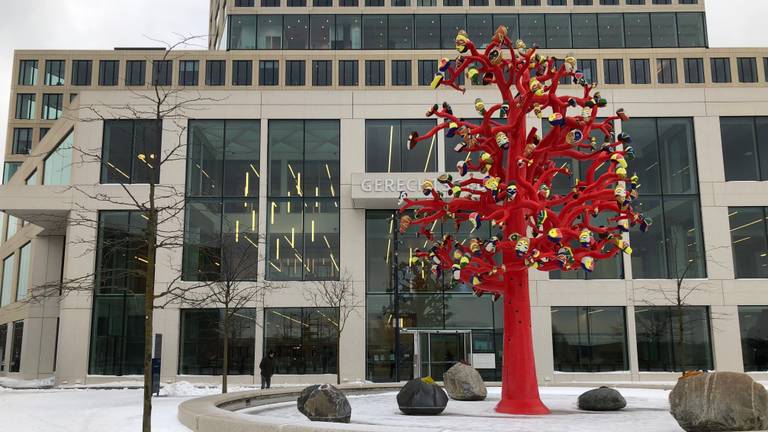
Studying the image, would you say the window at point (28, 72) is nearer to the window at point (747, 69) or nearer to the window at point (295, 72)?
the window at point (295, 72)

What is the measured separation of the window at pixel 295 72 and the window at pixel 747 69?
2876 centimetres

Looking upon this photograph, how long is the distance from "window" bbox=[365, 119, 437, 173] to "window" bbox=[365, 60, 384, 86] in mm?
6002

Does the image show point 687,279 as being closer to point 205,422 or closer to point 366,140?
point 366,140

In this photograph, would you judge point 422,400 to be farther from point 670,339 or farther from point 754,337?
point 754,337

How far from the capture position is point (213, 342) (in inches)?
1305

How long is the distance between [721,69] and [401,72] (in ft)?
64.8

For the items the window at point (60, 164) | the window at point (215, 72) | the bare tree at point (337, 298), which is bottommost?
the bare tree at point (337, 298)

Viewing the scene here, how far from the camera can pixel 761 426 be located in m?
10.2

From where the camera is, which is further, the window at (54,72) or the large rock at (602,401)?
the window at (54,72)

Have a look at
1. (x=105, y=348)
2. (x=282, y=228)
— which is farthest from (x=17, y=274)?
(x=282, y=228)

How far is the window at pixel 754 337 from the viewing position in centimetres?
3341

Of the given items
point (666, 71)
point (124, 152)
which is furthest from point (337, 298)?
point (666, 71)

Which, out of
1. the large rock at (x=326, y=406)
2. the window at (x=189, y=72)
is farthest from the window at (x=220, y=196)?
the large rock at (x=326, y=406)

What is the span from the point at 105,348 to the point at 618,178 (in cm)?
2611
